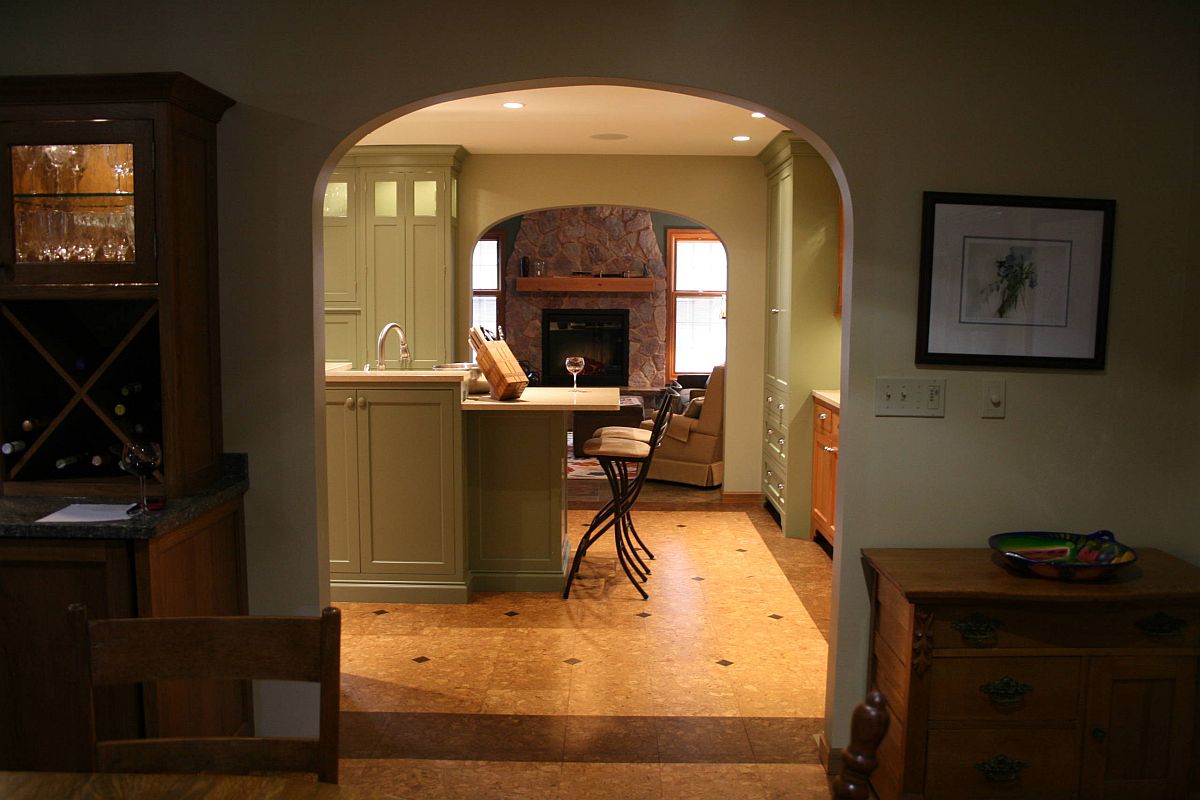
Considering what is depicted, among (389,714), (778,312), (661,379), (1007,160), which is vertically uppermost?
(1007,160)

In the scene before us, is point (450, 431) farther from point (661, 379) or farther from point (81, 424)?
point (661, 379)

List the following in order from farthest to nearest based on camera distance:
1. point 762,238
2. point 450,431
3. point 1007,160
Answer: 1. point 762,238
2. point 450,431
3. point 1007,160

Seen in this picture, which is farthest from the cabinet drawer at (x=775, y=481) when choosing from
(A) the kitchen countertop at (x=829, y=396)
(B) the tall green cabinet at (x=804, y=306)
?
(A) the kitchen countertop at (x=829, y=396)

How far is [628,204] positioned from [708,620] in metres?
3.45

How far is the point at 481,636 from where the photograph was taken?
13.0ft

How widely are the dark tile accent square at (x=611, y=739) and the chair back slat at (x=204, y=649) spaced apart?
1594 mm

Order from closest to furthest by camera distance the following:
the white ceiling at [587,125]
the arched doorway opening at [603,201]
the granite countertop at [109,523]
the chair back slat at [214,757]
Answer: the chair back slat at [214,757], the granite countertop at [109,523], the white ceiling at [587,125], the arched doorway opening at [603,201]

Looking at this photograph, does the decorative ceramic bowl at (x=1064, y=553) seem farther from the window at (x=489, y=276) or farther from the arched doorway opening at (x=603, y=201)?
the window at (x=489, y=276)

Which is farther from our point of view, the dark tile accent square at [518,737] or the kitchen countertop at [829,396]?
the kitchen countertop at [829,396]

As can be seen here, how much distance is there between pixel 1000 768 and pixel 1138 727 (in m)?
0.39

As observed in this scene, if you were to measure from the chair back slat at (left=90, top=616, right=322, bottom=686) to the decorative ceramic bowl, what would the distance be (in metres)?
1.89

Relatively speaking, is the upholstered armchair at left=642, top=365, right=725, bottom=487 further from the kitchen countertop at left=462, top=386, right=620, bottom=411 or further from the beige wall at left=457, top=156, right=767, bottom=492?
the kitchen countertop at left=462, top=386, right=620, bottom=411

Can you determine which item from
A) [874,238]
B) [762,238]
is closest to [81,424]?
[874,238]

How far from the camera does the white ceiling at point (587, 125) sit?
4906mm
